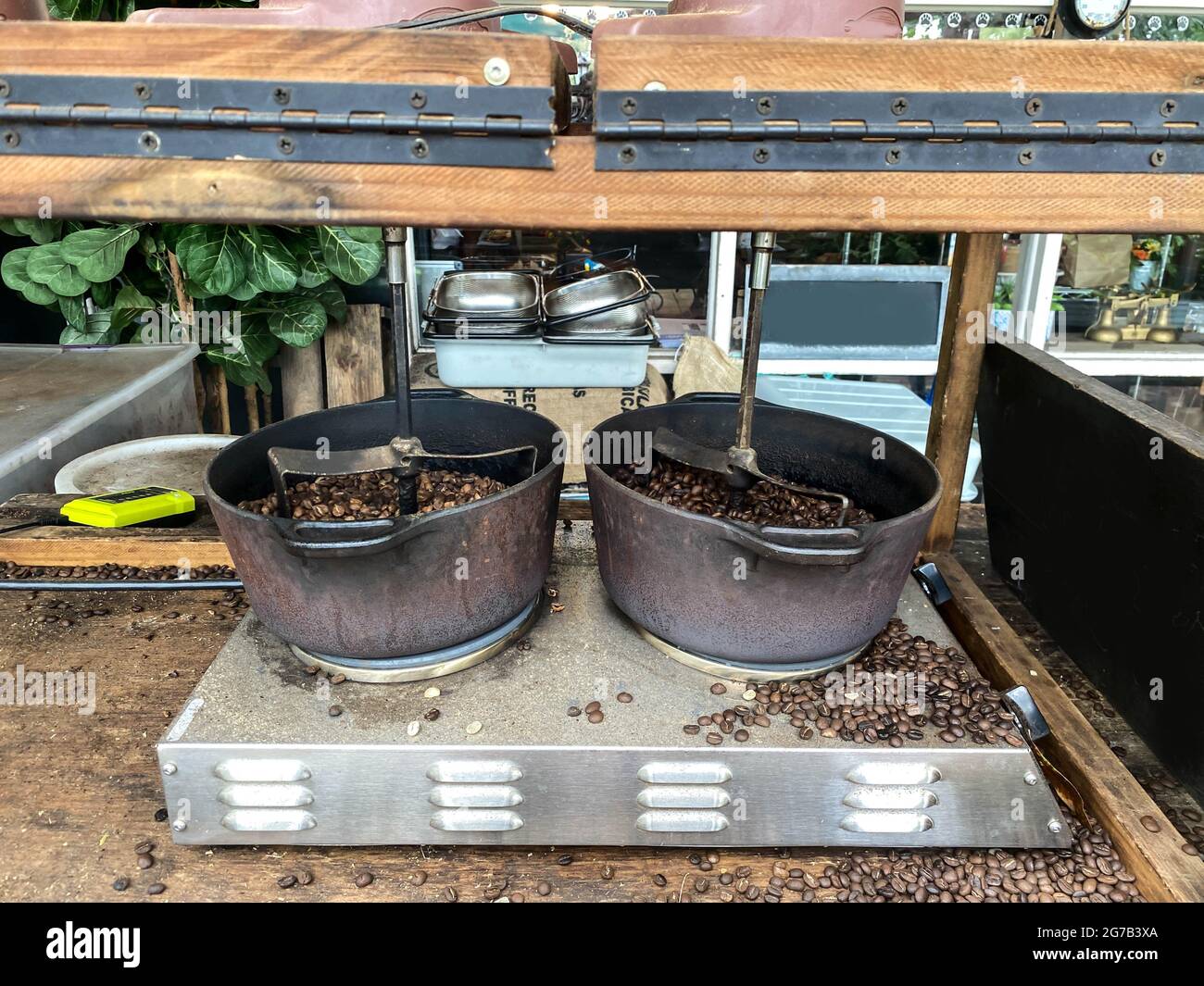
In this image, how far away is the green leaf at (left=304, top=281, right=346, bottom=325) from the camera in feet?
11.2

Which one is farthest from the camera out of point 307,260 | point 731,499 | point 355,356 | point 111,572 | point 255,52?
point 355,356

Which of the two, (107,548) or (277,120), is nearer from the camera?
(277,120)

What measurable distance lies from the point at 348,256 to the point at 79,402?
1.18m

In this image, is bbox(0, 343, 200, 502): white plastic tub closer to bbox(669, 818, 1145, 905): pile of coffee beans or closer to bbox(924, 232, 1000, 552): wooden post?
bbox(669, 818, 1145, 905): pile of coffee beans

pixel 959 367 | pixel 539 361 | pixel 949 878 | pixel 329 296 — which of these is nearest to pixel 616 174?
pixel 949 878

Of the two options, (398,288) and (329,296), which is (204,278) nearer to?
(329,296)

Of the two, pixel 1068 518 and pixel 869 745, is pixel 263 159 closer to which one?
pixel 869 745

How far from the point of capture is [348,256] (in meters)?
3.14

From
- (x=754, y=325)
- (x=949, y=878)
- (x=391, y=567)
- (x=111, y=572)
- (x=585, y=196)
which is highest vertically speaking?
(x=585, y=196)

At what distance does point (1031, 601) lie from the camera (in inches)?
55.6

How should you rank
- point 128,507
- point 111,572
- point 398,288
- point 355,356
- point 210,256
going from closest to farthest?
1. point 398,288
2. point 111,572
3. point 128,507
4. point 210,256
5. point 355,356

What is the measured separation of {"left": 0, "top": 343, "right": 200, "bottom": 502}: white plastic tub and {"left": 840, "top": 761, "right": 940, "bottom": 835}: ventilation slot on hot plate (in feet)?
5.97

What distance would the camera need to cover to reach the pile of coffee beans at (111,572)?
4.75 ft
